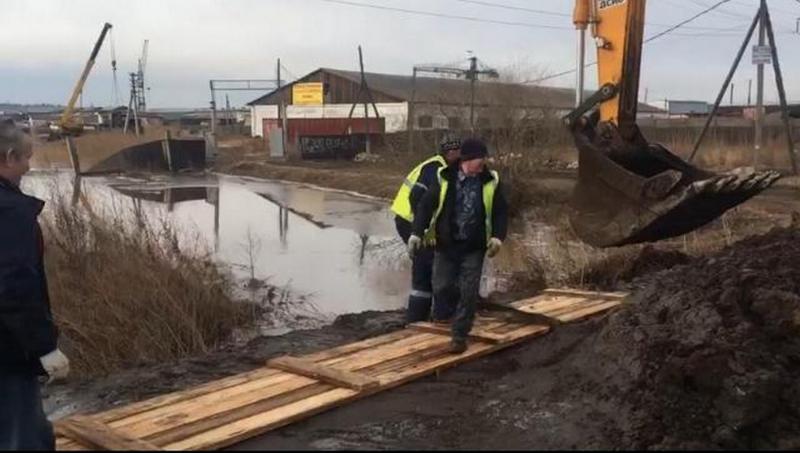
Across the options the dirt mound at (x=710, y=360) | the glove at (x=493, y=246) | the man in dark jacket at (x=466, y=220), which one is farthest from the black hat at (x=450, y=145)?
the dirt mound at (x=710, y=360)

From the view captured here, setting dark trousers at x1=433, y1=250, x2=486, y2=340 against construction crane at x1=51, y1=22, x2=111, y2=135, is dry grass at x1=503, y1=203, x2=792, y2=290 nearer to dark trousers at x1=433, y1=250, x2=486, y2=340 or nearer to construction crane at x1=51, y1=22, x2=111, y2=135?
dark trousers at x1=433, y1=250, x2=486, y2=340

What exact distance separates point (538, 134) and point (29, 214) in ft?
56.7

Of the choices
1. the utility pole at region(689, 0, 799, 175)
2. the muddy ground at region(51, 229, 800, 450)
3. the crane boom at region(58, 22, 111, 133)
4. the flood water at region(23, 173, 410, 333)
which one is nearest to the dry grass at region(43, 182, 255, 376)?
the flood water at region(23, 173, 410, 333)

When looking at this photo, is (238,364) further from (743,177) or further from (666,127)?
(666,127)

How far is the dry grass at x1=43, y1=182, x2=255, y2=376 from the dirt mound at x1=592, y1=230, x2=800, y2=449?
156 inches

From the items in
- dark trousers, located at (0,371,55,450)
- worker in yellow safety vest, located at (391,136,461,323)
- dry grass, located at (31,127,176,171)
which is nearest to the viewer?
dark trousers, located at (0,371,55,450)

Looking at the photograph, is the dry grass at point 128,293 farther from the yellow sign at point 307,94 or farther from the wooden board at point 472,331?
the yellow sign at point 307,94

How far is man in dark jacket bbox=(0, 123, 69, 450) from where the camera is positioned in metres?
3.53

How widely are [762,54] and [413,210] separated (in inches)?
602

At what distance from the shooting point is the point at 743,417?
4.59 metres

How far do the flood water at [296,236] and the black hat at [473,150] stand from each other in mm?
3761

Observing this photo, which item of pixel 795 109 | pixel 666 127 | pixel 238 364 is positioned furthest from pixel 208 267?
pixel 795 109

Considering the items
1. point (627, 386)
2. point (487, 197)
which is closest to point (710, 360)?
point (627, 386)

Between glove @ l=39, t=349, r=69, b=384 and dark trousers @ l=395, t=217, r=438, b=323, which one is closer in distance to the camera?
glove @ l=39, t=349, r=69, b=384
